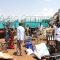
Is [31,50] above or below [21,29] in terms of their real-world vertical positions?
below

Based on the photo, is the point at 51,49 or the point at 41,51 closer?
the point at 41,51

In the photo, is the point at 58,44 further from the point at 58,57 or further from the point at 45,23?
the point at 45,23

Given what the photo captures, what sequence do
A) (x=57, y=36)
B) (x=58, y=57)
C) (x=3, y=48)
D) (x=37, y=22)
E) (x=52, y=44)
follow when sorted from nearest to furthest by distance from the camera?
(x=58, y=57) < (x=57, y=36) < (x=52, y=44) < (x=3, y=48) < (x=37, y=22)

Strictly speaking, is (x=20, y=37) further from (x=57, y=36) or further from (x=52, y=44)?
(x=57, y=36)

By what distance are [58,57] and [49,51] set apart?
5.01m

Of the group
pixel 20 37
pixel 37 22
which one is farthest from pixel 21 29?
pixel 37 22

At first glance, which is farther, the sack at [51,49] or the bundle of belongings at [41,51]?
the sack at [51,49]

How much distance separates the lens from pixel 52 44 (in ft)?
41.5

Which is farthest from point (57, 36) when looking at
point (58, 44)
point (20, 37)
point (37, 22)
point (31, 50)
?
point (37, 22)

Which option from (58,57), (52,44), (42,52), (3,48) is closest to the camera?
(58,57)

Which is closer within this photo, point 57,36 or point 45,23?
point 57,36

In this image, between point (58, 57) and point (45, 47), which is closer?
point (58, 57)

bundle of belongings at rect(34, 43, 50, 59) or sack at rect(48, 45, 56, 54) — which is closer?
bundle of belongings at rect(34, 43, 50, 59)

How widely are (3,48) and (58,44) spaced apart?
559 cm
